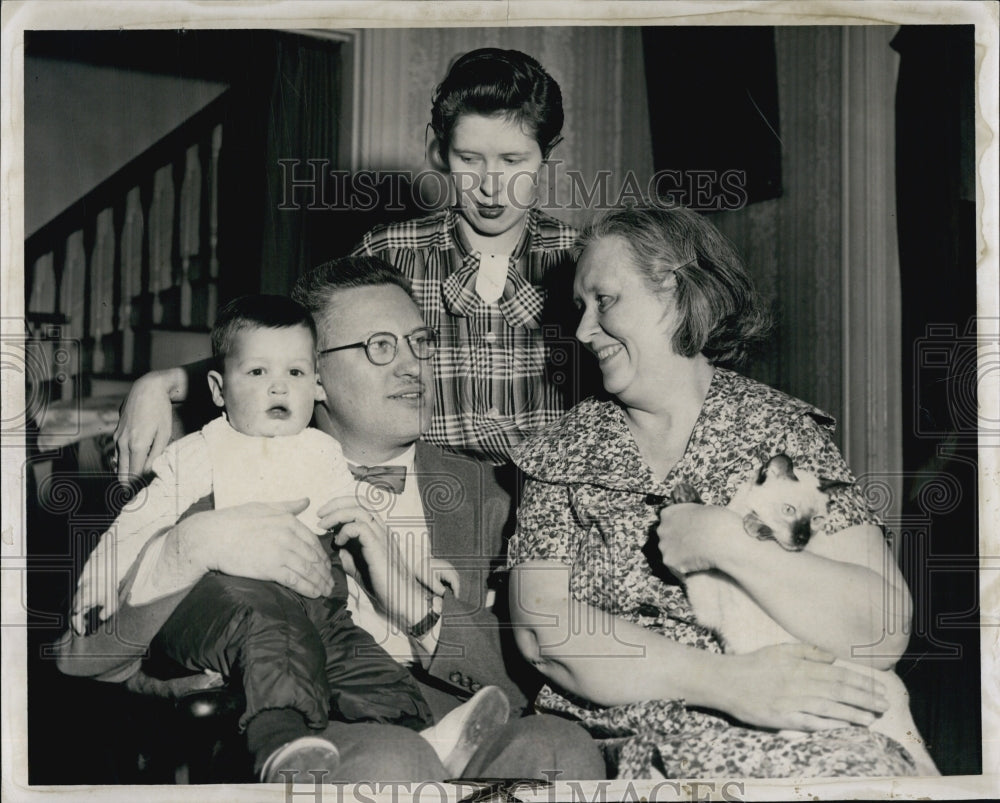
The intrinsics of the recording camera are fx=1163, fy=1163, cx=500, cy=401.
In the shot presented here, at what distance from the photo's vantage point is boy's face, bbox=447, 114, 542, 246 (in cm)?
396

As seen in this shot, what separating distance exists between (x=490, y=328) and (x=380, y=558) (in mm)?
874

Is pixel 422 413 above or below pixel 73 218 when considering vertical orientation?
below

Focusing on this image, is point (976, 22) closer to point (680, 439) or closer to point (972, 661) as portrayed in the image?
point (680, 439)

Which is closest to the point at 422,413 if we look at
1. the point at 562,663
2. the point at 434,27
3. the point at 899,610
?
the point at 562,663

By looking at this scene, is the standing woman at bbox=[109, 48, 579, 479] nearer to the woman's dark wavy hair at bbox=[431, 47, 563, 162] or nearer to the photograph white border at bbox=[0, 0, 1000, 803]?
the woman's dark wavy hair at bbox=[431, 47, 563, 162]

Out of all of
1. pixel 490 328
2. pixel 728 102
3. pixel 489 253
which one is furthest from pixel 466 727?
pixel 728 102

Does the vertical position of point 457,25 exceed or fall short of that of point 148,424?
it exceeds it

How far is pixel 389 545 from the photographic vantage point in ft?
12.7

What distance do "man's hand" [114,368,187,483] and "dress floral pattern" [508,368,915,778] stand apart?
1.22 metres

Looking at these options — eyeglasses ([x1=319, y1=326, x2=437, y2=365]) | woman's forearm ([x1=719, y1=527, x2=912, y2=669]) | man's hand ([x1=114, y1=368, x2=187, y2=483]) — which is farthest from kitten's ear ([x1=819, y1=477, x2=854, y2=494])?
man's hand ([x1=114, y1=368, x2=187, y2=483])

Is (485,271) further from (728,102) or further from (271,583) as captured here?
(271,583)

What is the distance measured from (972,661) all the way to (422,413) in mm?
2090

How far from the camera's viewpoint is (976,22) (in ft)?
13.6

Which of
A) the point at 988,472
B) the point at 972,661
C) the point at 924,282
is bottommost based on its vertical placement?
the point at 972,661
